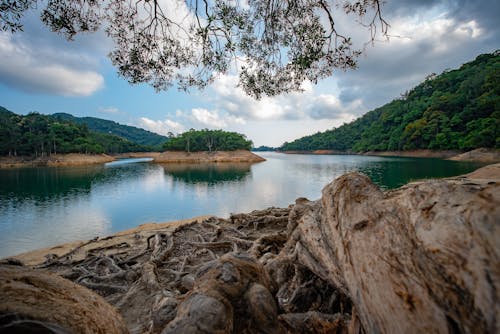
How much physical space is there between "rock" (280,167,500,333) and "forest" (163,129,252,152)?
2976 inches

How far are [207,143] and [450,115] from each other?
67977 mm

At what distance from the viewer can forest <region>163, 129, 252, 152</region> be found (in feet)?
253

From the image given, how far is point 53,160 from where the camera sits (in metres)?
61.1

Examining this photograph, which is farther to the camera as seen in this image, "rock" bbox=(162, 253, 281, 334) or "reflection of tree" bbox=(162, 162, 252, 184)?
"reflection of tree" bbox=(162, 162, 252, 184)

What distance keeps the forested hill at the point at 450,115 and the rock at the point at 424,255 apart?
2137 inches

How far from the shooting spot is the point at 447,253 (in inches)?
43.9

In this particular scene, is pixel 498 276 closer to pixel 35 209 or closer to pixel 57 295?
pixel 57 295

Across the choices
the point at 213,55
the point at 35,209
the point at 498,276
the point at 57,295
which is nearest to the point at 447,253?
the point at 498,276

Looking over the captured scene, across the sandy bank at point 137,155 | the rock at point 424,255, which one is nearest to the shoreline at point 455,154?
the rock at point 424,255

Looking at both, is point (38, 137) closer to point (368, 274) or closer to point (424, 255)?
point (368, 274)

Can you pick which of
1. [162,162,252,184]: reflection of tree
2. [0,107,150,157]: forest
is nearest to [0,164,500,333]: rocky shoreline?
[162,162,252,184]: reflection of tree

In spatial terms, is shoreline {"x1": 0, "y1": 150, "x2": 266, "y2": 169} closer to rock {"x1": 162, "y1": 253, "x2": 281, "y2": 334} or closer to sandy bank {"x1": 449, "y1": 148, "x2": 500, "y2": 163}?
sandy bank {"x1": 449, "y1": 148, "x2": 500, "y2": 163}

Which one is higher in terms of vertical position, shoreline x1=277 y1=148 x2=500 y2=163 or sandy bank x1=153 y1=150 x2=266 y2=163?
shoreline x1=277 y1=148 x2=500 y2=163

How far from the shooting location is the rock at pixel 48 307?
97cm
